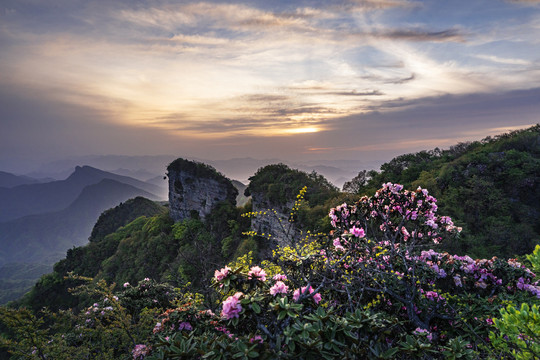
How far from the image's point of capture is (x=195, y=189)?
3259 centimetres

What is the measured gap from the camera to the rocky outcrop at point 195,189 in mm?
31031

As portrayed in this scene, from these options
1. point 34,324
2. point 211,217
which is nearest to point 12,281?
point 211,217

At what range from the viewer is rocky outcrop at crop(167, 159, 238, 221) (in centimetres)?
3103

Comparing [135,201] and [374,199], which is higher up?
[374,199]

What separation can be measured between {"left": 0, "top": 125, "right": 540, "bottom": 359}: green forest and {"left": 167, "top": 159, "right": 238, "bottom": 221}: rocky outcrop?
15576 millimetres

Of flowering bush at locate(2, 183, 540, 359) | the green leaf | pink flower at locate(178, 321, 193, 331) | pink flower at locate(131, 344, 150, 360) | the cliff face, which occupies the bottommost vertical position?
the cliff face

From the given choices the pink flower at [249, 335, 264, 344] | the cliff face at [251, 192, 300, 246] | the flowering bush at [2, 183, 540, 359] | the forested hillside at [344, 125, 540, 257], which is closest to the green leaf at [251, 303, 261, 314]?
the flowering bush at [2, 183, 540, 359]

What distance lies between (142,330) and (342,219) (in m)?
6.77

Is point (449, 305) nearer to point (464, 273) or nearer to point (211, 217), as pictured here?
point (464, 273)

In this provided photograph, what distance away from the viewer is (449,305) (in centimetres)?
556

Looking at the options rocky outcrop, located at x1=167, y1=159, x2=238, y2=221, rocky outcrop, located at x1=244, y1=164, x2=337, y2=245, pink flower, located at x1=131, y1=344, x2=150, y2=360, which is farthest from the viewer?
rocky outcrop, located at x1=167, y1=159, x2=238, y2=221

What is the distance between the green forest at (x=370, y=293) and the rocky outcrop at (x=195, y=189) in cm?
1558

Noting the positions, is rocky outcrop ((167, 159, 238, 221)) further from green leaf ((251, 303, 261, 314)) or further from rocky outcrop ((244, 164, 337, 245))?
green leaf ((251, 303, 261, 314))

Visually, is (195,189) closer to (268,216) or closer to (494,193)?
(268,216)
